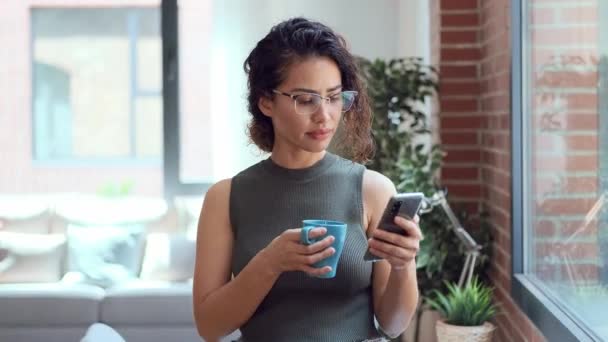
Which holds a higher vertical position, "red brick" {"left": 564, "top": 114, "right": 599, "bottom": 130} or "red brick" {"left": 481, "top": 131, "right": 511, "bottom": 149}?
"red brick" {"left": 564, "top": 114, "right": 599, "bottom": 130}

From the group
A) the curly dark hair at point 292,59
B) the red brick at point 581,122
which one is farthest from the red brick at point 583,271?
the curly dark hair at point 292,59

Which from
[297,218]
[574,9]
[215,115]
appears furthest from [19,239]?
[297,218]

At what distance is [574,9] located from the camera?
2.87 m

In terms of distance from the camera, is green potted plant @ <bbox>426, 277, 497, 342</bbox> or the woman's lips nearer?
the woman's lips

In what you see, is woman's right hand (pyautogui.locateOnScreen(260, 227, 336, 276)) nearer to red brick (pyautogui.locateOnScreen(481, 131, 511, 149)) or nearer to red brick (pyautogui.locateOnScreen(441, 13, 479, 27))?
red brick (pyautogui.locateOnScreen(481, 131, 511, 149))

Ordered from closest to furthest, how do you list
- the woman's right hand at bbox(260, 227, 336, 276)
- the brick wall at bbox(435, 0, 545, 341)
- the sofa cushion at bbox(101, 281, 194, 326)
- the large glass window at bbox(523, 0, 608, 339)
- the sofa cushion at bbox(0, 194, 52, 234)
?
the woman's right hand at bbox(260, 227, 336, 276) < the large glass window at bbox(523, 0, 608, 339) < the brick wall at bbox(435, 0, 545, 341) < the sofa cushion at bbox(101, 281, 194, 326) < the sofa cushion at bbox(0, 194, 52, 234)

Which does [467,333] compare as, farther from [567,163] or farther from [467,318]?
[567,163]

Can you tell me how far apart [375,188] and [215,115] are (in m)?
4.24

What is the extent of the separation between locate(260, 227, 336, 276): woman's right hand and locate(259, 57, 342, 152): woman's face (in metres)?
0.19

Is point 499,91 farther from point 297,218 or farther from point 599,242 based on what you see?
point 297,218

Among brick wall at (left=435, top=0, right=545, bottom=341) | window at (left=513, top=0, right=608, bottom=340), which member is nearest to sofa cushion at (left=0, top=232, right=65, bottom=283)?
brick wall at (left=435, top=0, right=545, bottom=341)

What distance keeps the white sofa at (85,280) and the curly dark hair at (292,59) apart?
9.24 feet

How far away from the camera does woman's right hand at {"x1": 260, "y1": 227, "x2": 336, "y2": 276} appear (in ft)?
4.75

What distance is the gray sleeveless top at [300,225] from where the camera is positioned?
1598 millimetres
